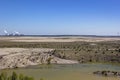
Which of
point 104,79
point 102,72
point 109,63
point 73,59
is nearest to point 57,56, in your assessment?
point 73,59

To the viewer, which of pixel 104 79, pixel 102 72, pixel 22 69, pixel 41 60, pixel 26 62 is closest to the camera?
pixel 104 79

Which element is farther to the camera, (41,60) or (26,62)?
(41,60)

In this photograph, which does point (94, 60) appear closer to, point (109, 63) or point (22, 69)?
point (109, 63)

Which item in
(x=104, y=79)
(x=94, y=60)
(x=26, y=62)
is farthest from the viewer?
(x=94, y=60)

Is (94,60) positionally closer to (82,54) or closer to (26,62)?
(82,54)

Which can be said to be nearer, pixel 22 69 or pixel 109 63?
pixel 22 69

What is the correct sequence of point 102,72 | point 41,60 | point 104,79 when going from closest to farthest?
point 104,79
point 102,72
point 41,60

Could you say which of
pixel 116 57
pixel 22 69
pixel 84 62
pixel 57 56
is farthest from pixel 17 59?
pixel 116 57

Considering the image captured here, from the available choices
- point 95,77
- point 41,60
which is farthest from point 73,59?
point 95,77

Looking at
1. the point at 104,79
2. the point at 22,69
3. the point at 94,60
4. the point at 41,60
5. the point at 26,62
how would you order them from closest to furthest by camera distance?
the point at 104,79
the point at 22,69
the point at 26,62
the point at 41,60
the point at 94,60
